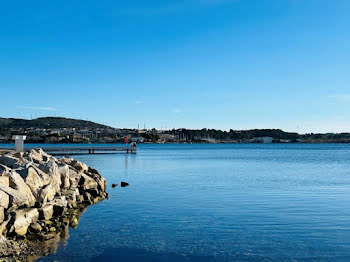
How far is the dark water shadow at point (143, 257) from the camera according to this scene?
11.1m

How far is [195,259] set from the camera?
1109 cm

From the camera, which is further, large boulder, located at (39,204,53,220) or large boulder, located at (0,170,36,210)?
large boulder, located at (39,204,53,220)

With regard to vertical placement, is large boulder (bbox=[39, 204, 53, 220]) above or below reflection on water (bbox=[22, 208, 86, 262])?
above

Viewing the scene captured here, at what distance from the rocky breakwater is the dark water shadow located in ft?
7.59

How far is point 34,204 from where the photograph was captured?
14.7 meters

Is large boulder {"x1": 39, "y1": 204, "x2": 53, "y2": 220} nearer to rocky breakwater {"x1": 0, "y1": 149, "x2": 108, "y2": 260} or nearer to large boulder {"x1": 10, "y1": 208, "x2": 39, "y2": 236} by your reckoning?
rocky breakwater {"x1": 0, "y1": 149, "x2": 108, "y2": 260}

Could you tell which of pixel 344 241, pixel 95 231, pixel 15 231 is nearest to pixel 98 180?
pixel 95 231

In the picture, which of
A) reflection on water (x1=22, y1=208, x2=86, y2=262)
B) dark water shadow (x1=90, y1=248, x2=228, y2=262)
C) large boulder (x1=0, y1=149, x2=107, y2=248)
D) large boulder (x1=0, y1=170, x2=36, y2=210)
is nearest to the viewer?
dark water shadow (x1=90, y1=248, x2=228, y2=262)

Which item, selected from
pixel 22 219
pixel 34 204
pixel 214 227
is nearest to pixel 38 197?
pixel 34 204

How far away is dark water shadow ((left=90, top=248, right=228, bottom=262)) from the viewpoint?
11.1 metres

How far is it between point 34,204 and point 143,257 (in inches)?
222

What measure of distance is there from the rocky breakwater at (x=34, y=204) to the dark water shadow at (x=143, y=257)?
2.31 m

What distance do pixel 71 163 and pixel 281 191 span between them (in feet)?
45.6

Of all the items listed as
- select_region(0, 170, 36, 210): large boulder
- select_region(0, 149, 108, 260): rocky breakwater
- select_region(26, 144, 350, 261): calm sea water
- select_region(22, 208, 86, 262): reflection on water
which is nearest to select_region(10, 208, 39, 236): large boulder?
select_region(0, 149, 108, 260): rocky breakwater
